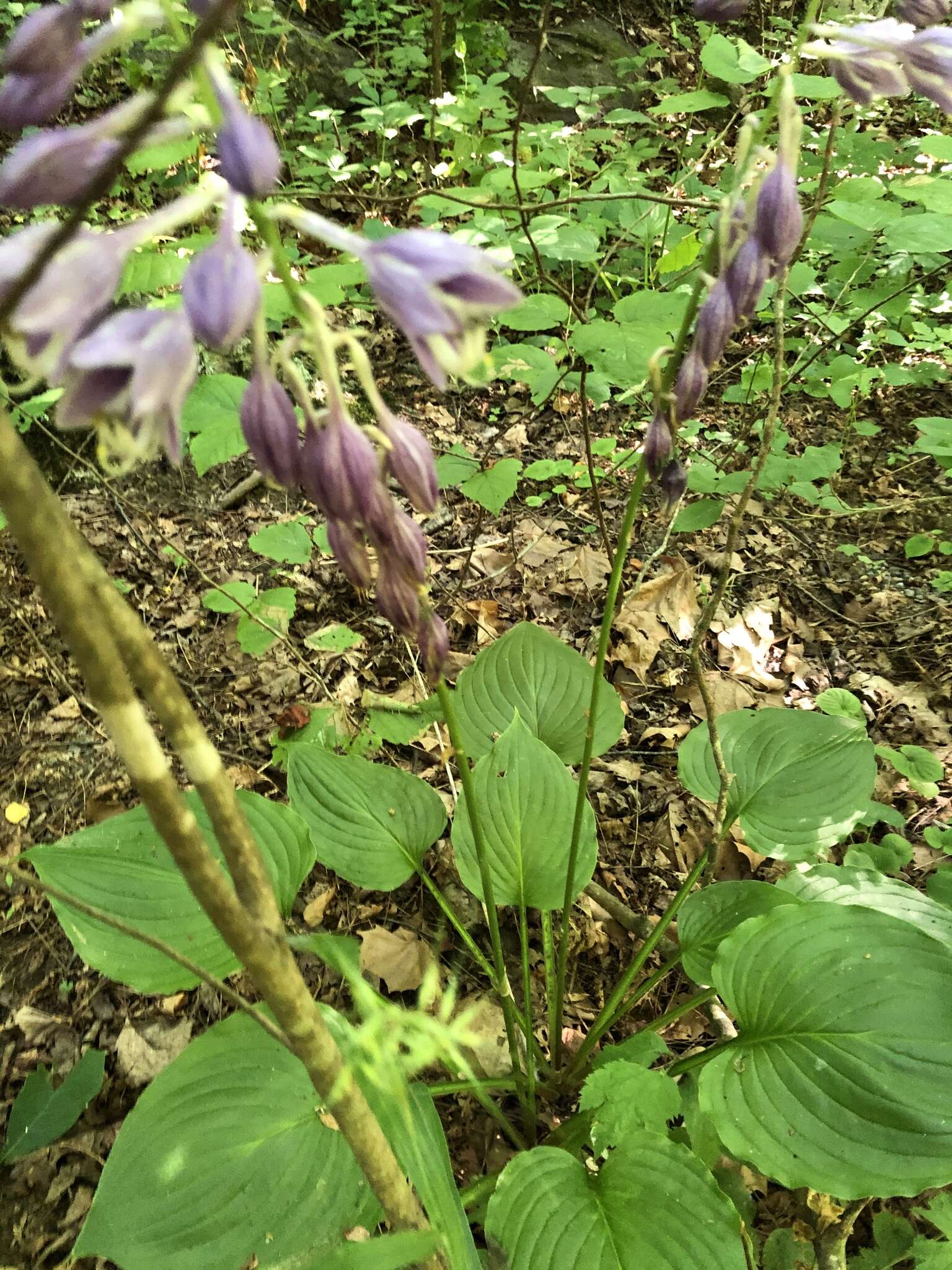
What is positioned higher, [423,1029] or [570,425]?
[423,1029]

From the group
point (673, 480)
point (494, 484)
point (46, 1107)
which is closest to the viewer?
point (673, 480)

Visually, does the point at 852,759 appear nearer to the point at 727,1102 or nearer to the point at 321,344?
the point at 727,1102

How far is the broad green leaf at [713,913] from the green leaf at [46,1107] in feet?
4.63

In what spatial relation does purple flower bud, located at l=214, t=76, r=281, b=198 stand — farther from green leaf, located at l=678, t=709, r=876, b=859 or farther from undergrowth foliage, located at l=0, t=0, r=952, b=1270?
green leaf, located at l=678, t=709, r=876, b=859

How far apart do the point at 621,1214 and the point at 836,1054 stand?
1.66ft

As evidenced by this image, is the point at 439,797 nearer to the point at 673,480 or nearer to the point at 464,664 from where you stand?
the point at 464,664

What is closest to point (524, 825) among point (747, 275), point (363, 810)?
point (363, 810)

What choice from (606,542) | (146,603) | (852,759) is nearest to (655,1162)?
(852,759)

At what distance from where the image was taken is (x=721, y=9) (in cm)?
123

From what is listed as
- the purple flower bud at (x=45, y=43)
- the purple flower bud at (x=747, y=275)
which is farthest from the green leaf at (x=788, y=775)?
the purple flower bud at (x=45, y=43)

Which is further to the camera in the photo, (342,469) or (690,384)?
(690,384)

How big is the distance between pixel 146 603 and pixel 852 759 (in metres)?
2.58

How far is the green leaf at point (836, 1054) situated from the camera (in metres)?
1.36

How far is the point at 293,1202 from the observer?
1401mm
